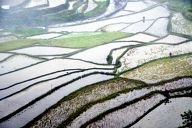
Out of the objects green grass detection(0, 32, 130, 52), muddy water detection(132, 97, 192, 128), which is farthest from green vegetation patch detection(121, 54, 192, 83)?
green grass detection(0, 32, 130, 52)

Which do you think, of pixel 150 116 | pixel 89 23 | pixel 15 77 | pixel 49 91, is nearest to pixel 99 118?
pixel 150 116

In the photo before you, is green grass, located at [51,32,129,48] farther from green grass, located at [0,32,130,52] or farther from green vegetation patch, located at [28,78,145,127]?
green vegetation patch, located at [28,78,145,127]

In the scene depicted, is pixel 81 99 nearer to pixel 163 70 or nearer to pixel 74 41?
pixel 163 70

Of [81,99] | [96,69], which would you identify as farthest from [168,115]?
[96,69]

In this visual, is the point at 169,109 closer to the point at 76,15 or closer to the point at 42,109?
the point at 42,109

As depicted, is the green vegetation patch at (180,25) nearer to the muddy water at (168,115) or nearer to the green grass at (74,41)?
the green grass at (74,41)

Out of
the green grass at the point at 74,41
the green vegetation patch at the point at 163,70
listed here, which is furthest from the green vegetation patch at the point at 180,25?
the green vegetation patch at the point at 163,70
